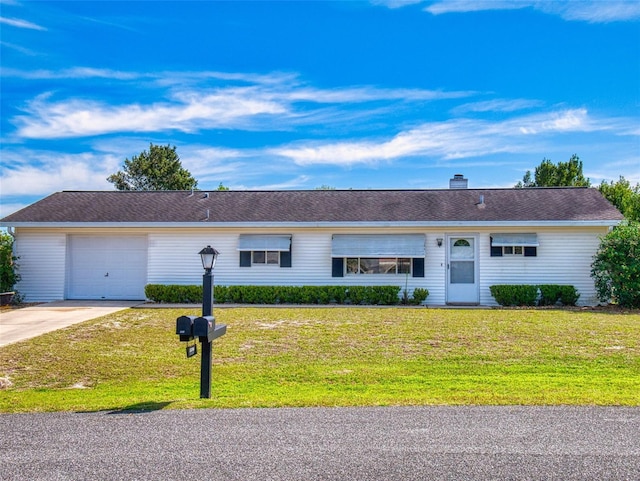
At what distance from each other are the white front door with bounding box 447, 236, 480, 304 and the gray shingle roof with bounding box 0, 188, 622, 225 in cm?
81

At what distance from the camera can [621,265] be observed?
13797 millimetres

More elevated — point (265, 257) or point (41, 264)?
point (265, 257)

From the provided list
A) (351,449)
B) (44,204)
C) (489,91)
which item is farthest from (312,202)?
(351,449)

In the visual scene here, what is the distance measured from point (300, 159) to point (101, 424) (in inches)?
950

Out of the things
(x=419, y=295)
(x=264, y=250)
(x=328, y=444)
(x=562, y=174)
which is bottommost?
(x=328, y=444)

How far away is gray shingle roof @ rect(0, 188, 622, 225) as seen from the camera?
15.7m

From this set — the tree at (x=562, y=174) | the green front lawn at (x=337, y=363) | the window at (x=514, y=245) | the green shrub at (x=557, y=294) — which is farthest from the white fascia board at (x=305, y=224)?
the tree at (x=562, y=174)

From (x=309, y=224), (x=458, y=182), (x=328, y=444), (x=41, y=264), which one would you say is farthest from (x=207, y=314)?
(x=458, y=182)

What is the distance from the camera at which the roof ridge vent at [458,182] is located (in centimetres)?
1903

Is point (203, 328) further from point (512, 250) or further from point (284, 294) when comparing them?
point (512, 250)

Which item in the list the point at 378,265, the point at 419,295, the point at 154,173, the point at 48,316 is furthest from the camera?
the point at 154,173

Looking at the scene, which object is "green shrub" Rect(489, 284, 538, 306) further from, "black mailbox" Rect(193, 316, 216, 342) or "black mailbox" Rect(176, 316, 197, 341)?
"black mailbox" Rect(176, 316, 197, 341)

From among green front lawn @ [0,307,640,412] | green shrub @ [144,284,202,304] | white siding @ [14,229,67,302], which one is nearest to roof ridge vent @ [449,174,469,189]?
green front lawn @ [0,307,640,412]

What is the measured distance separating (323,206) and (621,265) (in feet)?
29.0
